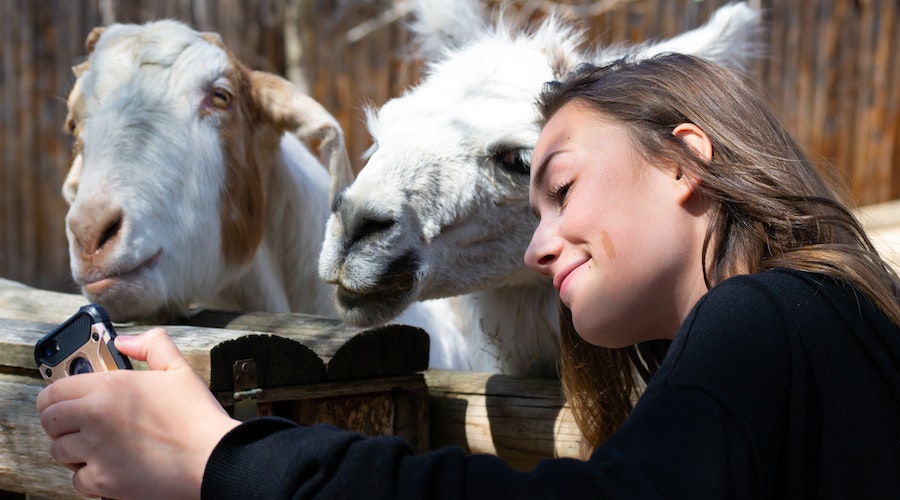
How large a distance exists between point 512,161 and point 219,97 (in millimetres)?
1272

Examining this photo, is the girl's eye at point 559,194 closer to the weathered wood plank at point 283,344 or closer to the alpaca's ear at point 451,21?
the weathered wood plank at point 283,344

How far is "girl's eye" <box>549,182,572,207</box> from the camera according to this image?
5.25 feet

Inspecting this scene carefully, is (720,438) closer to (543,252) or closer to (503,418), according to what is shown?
(543,252)

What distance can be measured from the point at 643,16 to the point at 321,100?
281 cm

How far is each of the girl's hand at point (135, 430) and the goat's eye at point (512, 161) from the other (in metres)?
1.36

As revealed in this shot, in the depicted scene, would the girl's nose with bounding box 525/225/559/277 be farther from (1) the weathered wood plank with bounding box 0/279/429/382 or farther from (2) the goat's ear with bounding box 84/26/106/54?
(2) the goat's ear with bounding box 84/26/106/54

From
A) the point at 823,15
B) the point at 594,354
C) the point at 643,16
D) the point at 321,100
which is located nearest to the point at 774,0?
the point at 823,15

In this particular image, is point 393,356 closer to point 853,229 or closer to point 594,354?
point 594,354

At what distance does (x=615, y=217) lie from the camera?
150 cm

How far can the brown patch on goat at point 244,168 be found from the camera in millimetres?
3270

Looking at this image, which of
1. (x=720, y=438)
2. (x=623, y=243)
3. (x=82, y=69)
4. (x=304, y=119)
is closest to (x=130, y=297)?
(x=304, y=119)

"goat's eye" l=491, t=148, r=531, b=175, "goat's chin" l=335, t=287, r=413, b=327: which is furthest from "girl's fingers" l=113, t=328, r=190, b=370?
"goat's eye" l=491, t=148, r=531, b=175

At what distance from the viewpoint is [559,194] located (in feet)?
5.30

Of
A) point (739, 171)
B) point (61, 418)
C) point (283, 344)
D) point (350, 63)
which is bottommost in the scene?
point (350, 63)
